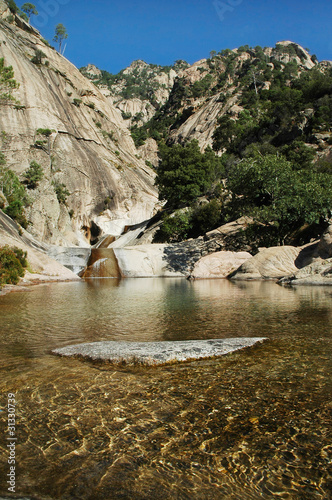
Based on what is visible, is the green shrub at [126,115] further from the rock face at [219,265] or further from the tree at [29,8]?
the rock face at [219,265]

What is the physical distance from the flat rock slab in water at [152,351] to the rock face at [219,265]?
22397 mm

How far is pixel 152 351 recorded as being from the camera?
224 inches

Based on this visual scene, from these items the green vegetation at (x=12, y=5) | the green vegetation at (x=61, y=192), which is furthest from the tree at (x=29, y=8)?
the green vegetation at (x=61, y=192)

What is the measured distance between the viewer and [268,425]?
11.3 feet

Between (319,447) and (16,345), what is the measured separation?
5.79m

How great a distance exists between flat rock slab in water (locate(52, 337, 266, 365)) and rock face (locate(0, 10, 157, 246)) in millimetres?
36507

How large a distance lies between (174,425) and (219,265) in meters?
26.2

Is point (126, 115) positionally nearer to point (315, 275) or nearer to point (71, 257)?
point (71, 257)

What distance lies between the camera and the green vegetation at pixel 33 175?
44750 millimetres

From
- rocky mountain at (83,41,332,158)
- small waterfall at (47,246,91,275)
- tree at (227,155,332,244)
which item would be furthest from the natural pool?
rocky mountain at (83,41,332,158)

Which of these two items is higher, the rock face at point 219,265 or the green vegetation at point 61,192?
the green vegetation at point 61,192

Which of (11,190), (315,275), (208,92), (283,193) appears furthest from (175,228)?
(208,92)

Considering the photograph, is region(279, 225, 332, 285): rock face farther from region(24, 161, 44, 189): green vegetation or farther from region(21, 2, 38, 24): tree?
region(21, 2, 38, 24): tree

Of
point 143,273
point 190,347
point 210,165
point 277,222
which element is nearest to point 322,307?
point 190,347
